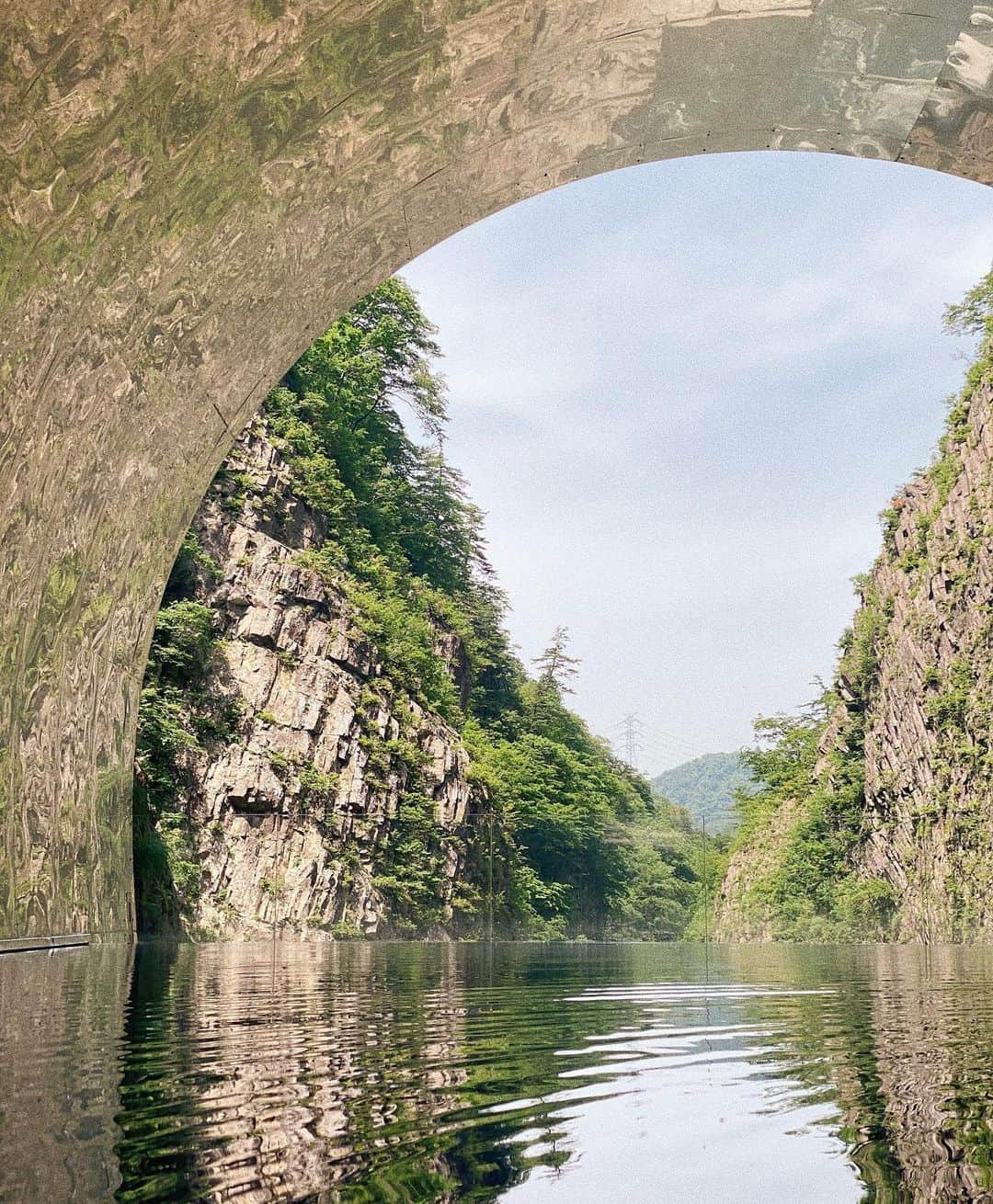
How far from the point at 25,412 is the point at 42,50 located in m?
0.99

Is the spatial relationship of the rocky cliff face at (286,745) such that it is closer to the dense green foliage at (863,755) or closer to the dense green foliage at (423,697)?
the dense green foliage at (423,697)

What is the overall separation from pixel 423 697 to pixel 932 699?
40.7 feet

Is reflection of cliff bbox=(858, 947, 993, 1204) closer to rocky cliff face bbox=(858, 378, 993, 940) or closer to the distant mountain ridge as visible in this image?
rocky cliff face bbox=(858, 378, 993, 940)

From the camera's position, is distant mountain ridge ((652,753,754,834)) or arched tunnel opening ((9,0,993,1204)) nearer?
arched tunnel opening ((9,0,993,1204))

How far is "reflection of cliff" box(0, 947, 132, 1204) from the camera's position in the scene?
1.44 meters

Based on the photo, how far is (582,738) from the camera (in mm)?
51750

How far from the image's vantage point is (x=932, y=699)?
1133 inches

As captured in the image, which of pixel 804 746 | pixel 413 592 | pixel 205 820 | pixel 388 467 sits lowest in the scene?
pixel 205 820

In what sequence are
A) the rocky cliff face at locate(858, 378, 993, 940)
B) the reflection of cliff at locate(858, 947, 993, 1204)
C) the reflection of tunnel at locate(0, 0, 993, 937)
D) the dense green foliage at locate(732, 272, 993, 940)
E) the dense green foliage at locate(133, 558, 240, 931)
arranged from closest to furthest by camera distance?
the reflection of cliff at locate(858, 947, 993, 1204)
the reflection of tunnel at locate(0, 0, 993, 937)
the dense green foliage at locate(133, 558, 240, 931)
the rocky cliff face at locate(858, 378, 993, 940)
the dense green foliage at locate(732, 272, 993, 940)

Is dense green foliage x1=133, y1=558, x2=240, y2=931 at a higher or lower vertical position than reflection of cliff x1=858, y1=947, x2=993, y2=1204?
higher

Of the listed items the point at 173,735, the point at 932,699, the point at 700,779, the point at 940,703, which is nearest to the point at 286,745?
the point at 173,735

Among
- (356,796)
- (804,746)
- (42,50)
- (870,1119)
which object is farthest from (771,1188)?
(804,746)

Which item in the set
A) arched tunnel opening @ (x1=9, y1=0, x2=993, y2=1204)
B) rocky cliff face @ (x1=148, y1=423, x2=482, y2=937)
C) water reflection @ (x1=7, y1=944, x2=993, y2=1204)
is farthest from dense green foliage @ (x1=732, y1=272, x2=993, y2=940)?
water reflection @ (x1=7, y1=944, x2=993, y2=1204)

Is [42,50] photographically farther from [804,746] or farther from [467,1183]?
[804,746]
